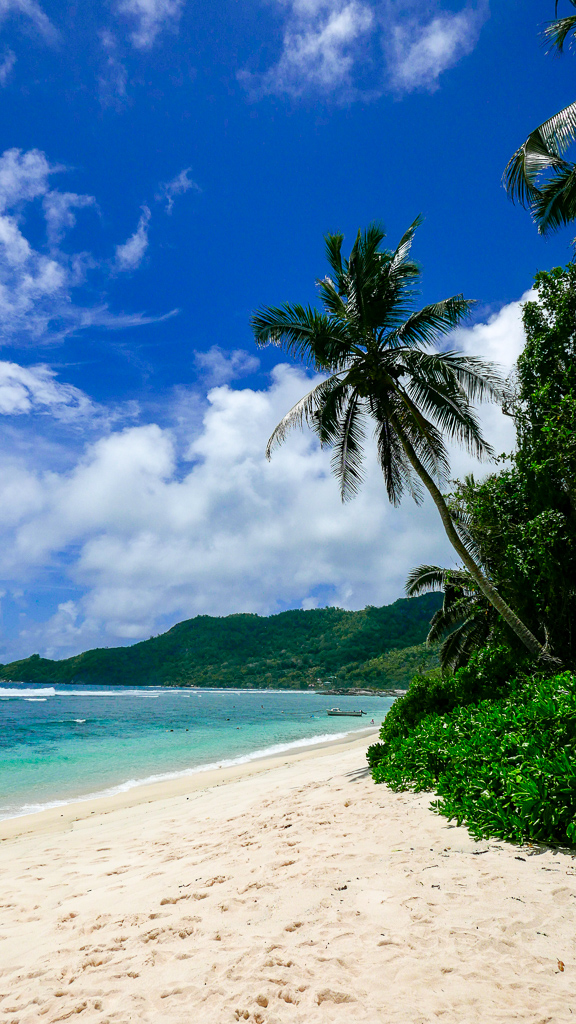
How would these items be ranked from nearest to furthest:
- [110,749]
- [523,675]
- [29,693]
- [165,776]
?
1. [523,675]
2. [165,776]
3. [110,749]
4. [29,693]

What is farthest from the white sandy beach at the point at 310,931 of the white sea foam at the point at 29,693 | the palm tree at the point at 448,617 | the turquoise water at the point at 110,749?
the white sea foam at the point at 29,693


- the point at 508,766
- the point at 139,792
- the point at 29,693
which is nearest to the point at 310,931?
the point at 508,766

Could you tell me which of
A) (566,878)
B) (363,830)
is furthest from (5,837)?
(566,878)

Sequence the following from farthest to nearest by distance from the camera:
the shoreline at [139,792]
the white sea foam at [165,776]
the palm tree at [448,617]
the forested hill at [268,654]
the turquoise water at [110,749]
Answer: the forested hill at [268,654], the palm tree at [448,617], the turquoise water at [110,749], the white sea foam at [165,776], the shoreline at [139,792]

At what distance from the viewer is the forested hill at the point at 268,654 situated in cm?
9088

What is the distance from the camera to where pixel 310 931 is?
3.12 meters

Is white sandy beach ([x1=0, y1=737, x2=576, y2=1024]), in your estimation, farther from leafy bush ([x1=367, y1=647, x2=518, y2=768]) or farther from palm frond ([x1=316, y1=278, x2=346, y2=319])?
palm frond ([x1=316, y1=278, x2=346, y2=319])

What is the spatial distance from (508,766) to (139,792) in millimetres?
10350

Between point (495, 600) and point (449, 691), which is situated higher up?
point (495, 600)

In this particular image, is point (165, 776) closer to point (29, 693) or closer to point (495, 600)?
point (495, 600)

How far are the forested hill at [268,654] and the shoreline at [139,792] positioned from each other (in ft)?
228

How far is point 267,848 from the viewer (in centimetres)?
518

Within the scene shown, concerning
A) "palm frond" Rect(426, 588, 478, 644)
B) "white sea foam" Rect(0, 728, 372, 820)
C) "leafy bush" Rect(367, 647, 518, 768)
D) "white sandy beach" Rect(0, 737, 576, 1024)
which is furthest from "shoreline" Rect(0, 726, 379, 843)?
"palm frond" Rect(426, 588, 478, 644)

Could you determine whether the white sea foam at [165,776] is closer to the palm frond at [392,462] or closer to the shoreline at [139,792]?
the shoreline at [139,792]
